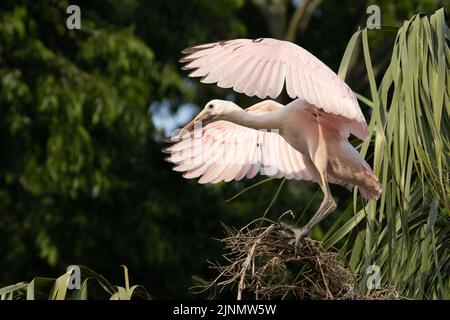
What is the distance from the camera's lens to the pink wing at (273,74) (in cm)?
459

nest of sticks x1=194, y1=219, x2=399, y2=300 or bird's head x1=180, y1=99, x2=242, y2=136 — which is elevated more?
bird's head x1=180, y1=99, x2=242, y2=136

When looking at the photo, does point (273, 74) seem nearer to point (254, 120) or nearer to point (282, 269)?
point (254, 120)

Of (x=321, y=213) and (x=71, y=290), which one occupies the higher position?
(x=321, y=213)

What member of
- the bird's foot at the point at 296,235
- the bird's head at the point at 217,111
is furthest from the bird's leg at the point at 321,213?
the bird's head at the point at 217,111

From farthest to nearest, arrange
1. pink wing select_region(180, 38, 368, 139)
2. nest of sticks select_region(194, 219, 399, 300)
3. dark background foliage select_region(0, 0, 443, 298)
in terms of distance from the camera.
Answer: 1. dark background foliage select_region(0, 0, 443, 298)
2. pink wing select_region(180, 38, 368, 139)
3. nest of sticks select_region(194, 219, 399, 300)

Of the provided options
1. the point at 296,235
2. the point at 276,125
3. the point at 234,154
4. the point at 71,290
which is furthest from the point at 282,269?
the point at 234,154

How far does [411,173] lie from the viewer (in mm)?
4605

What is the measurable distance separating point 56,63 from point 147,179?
1521mm

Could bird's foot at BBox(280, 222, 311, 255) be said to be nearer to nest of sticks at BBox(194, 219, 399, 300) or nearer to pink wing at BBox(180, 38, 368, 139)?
nest of sticks at BBox(194, 219, 399, 300)

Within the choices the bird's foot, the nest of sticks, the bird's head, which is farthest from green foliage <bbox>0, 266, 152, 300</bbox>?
the bird's head

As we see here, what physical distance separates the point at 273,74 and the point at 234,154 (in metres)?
0.77

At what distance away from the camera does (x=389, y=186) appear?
4562 mm

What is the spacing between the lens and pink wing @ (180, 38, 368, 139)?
4586mm
